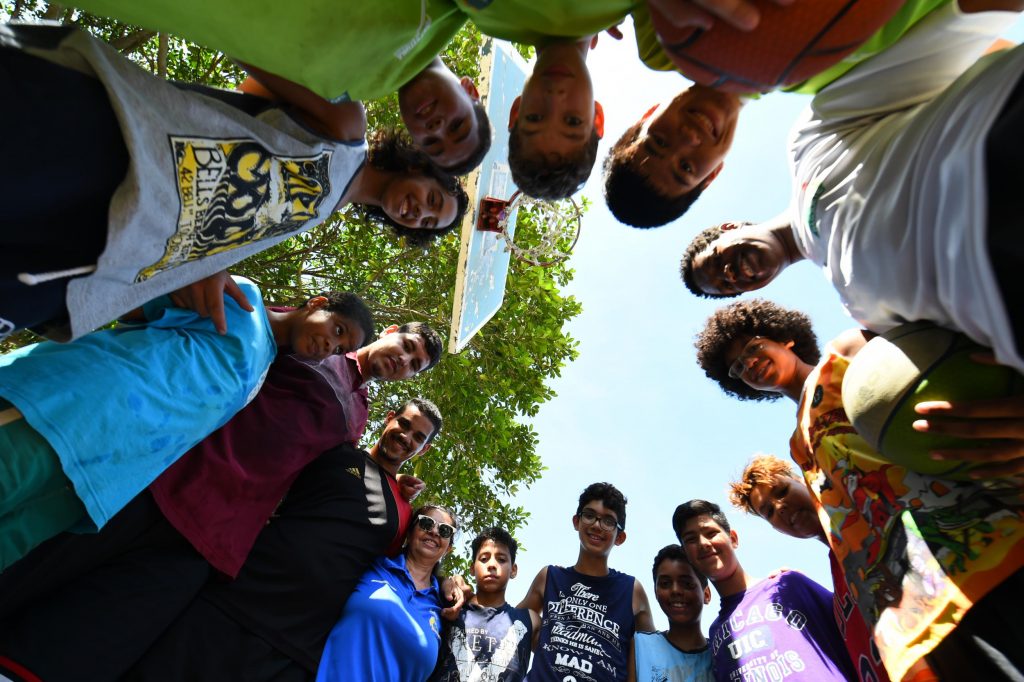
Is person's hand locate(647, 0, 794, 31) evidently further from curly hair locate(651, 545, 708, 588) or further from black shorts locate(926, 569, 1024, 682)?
curly hair locate(651, 545, 708, 588)

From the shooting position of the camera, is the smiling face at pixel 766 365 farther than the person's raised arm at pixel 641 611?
No

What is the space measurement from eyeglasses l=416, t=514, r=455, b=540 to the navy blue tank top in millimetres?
889

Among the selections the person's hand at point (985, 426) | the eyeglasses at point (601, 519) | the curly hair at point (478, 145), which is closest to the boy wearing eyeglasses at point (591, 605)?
the eyeglasses at point (601, 519)

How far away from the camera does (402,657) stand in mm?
3164

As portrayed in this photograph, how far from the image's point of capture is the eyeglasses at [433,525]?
3.92 metres

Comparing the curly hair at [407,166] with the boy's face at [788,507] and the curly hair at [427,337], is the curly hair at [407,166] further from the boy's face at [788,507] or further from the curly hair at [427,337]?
the boy's face at [788,507]

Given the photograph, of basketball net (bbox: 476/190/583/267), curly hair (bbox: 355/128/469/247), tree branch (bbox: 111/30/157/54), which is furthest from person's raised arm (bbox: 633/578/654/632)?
tree branch (bbox: 111/30/157/54)

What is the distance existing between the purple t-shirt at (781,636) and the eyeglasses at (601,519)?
3.67ft

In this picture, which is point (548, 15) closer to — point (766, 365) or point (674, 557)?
point (766, 365)

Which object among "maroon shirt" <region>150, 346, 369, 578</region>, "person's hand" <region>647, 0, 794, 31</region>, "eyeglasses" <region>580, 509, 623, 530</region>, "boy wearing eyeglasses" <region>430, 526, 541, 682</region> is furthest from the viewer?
"eyeglasses" <region>580, 509, 623, 530</region>

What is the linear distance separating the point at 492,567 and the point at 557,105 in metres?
3.58

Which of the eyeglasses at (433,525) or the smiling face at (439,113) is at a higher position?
the smiling face at (439,113)

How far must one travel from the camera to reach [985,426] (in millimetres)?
1505

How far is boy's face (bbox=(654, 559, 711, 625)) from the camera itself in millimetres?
3873
